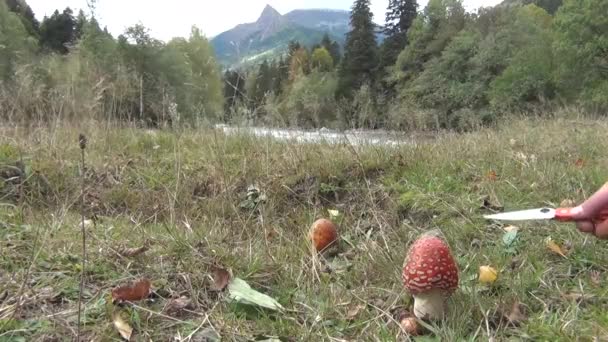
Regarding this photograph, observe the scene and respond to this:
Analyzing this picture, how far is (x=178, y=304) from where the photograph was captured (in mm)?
1900

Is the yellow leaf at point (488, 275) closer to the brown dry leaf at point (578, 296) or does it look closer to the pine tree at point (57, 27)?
the brown dry leaf at point (578, 296)

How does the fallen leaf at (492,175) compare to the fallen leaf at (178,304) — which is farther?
the fallen leaf at (492,175)

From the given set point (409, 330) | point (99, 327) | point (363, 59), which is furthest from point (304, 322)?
point (363, 59)

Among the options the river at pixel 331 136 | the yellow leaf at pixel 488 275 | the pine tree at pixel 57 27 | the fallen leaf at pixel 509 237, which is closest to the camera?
the yellow leaf at pixel 488 275

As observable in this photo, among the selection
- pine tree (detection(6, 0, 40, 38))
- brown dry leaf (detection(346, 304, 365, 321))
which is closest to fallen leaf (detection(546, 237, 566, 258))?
brown dry leaf (detection(346, 304, 365, 321))

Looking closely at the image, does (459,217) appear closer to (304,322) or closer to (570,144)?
(304,322)

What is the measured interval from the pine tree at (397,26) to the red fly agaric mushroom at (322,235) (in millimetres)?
44933

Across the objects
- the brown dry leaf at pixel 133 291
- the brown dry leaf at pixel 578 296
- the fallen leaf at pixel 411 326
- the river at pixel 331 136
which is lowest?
the fallen leaf at pixel 411 326

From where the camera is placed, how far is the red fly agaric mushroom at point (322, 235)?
260cm

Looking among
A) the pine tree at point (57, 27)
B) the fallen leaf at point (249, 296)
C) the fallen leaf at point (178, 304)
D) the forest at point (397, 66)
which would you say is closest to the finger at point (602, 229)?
the fallen leaf at point (249, 296)

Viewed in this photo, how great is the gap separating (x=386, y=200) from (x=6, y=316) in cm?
241

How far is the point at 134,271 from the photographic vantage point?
2.10m

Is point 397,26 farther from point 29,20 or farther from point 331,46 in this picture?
point 29,20

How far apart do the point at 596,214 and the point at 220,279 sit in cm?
146
